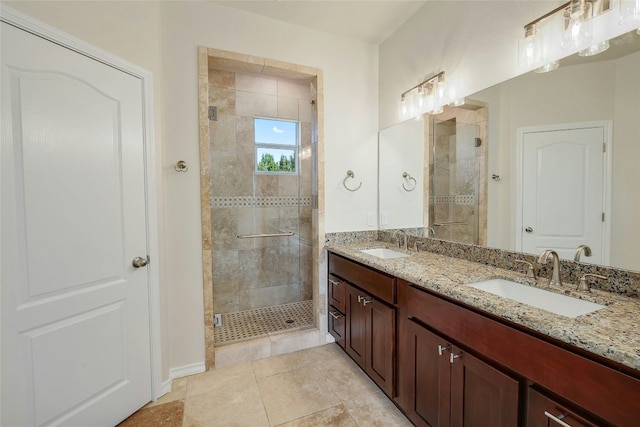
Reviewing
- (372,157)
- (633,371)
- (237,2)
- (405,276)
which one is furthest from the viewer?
(372,157)

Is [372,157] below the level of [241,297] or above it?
above

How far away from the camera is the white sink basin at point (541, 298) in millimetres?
1141

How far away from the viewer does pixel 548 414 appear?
90 centimetres

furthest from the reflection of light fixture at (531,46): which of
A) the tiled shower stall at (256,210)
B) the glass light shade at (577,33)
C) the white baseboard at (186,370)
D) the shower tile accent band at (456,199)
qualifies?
the white baseboard at (186,370)

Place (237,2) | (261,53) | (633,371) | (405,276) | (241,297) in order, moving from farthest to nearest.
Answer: (241,297) → (261,53) → (237,2) → (405,276) → (633,371)

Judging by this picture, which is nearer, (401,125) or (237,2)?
(237,2)

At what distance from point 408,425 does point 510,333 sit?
1.01 m

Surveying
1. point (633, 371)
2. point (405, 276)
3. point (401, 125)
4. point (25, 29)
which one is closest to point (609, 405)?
point (633, 371)

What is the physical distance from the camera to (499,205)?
5.58 ft

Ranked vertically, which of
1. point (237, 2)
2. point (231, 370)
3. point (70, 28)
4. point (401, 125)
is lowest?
point (231, 370)

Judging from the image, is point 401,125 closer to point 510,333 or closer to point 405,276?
point 405,276

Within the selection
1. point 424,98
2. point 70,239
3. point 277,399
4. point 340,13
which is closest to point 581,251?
point 424,98

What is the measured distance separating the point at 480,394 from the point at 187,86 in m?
2.50

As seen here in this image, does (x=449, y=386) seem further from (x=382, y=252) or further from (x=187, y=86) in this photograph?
(x=187, y=86)
